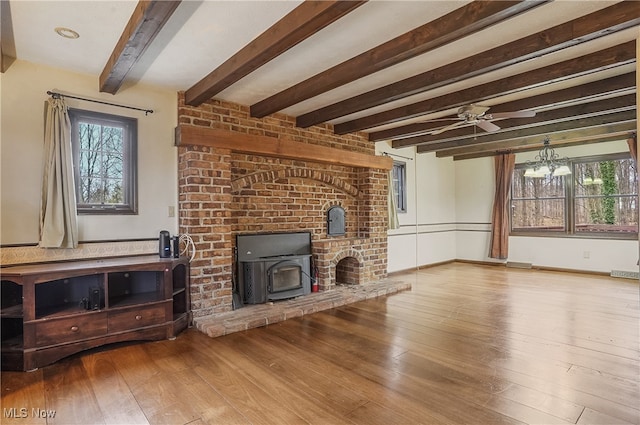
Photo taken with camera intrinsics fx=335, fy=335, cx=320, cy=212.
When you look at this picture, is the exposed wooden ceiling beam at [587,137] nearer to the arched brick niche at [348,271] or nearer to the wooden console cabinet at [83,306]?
the arched brick niche at [348,271]

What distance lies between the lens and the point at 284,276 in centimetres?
428

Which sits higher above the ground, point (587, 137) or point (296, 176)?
point (587, 137)

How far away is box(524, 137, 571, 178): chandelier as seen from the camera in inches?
236

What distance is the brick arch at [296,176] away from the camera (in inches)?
163

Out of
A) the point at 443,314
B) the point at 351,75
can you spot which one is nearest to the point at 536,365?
the point at 443,314

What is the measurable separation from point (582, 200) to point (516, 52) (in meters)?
5.37

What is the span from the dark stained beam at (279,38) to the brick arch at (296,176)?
3.90ft

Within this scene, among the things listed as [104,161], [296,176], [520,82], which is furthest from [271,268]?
[520,82]

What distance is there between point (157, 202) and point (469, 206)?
6.80 metres

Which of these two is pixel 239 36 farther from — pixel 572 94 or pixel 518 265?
pixel 518 265

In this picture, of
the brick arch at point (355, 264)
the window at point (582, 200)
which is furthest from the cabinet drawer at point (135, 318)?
the window at point (582, 200)

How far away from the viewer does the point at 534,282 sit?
566cm

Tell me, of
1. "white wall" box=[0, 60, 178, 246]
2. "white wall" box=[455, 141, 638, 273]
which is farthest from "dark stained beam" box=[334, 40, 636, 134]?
"white wall" box=[455, 141, 638, 273]

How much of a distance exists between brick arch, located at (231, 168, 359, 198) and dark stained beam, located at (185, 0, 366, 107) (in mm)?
1188
